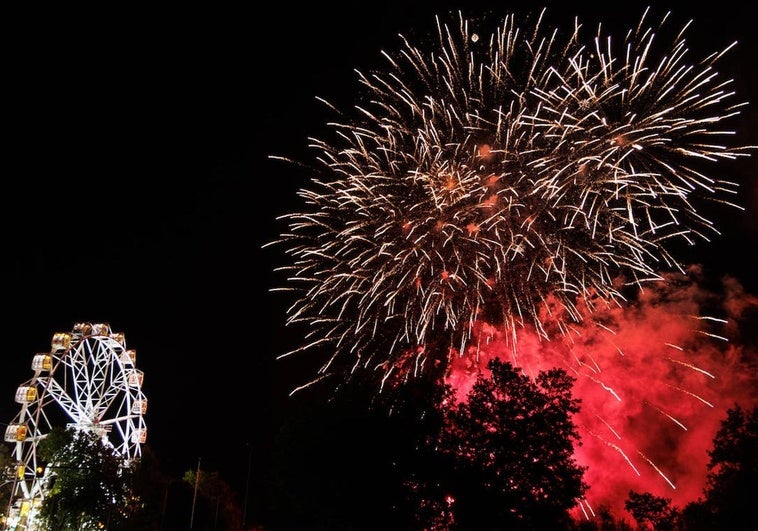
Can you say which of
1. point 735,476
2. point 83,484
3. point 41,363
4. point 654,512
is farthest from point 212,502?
point 735,476

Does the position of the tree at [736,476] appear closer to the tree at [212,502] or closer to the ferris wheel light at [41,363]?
the ferris wheel light at [41,363]

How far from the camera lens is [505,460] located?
23.9 meters

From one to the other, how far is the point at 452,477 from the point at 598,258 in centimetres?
1050

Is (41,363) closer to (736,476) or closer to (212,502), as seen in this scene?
(212,502)

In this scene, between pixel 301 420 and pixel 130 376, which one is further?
pixel 130 376

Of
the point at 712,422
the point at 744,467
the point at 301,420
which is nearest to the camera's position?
the point at 744,467

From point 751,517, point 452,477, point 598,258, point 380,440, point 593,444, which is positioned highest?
point 598,258

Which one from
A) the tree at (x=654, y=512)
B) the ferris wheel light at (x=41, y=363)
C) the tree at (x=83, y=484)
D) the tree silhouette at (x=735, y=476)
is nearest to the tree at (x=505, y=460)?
the tree silhouette at (x=735, y=476)

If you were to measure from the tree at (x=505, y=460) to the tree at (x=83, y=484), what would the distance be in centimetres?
2348

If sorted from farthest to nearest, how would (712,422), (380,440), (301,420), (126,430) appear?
(126,430) < (712,422) < (301,420) < (380,440)

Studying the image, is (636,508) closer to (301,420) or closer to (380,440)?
(380,440)

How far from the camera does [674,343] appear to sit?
4031 centimetres

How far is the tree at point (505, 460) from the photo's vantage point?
23.3 m

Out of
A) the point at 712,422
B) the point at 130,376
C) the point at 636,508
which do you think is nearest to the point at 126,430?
the point at 130,376
